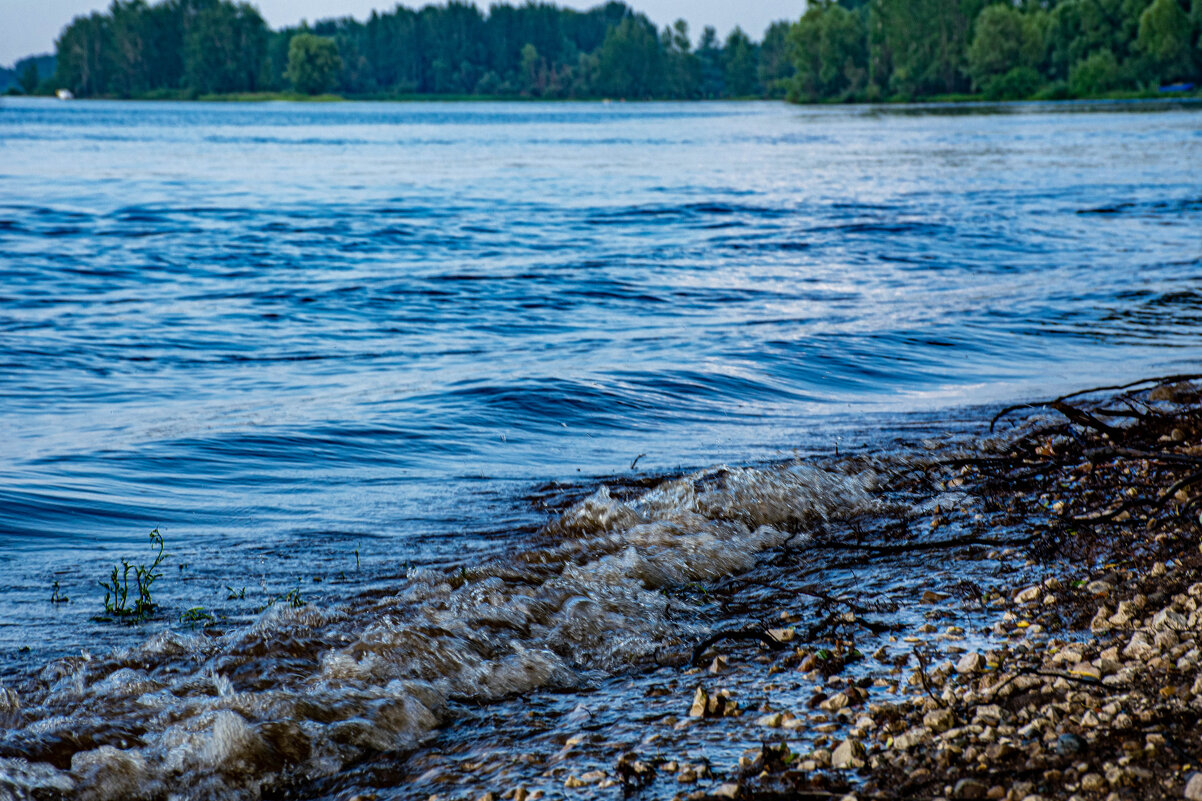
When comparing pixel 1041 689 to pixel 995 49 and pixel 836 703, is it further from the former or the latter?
pixel 995 49

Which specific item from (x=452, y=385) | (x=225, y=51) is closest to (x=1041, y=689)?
(x=452, y=385)

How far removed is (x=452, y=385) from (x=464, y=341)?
7.89 ft

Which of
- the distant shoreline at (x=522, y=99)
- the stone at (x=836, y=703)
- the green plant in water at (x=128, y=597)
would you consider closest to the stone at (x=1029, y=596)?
the stone at (x=836, y=703)

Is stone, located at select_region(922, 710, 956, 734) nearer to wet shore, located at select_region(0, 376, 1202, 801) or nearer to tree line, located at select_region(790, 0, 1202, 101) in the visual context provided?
wet shore, located at select_region(0, 376, 1202, 801)

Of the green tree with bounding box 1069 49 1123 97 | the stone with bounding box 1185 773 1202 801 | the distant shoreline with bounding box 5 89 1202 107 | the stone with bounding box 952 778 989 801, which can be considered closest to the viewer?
the stone with bounding box 1185 773 1202 801

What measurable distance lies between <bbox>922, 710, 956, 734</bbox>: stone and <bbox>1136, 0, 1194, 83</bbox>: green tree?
→ 119025 millimetres

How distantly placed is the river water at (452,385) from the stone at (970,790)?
1.71 meters

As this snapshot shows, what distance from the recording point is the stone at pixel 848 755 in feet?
9.40

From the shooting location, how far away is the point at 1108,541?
14.7 ft

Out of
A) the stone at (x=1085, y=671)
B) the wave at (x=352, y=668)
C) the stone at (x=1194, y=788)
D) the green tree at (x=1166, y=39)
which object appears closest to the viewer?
the stone at (x=1194, y=788)

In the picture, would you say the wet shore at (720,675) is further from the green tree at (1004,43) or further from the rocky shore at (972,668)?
the green tree at (1004,43)

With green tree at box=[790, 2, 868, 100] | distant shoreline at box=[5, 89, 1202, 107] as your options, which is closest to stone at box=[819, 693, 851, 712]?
distant shoreline at box=[5, 89, 1202, 107]

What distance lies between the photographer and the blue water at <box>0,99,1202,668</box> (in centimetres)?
627

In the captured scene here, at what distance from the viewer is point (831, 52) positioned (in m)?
129
